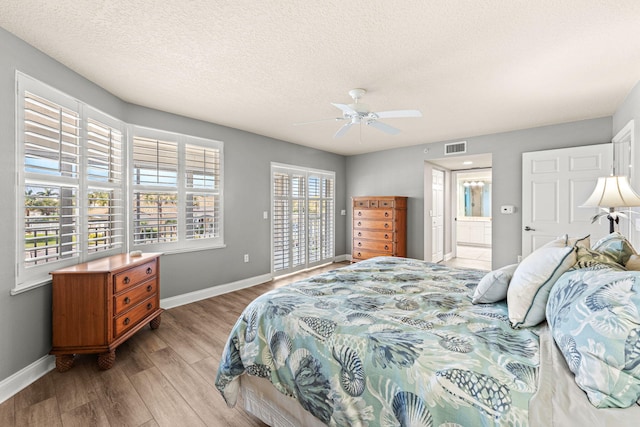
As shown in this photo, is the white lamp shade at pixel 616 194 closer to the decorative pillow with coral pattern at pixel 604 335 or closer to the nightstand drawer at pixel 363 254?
the decorative pillow with coral pattern at pixel 604 335

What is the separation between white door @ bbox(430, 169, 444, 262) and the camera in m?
6.07

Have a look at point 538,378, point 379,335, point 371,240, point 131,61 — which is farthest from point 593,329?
point 371,240

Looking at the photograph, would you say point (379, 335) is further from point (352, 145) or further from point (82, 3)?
point (352, 145)

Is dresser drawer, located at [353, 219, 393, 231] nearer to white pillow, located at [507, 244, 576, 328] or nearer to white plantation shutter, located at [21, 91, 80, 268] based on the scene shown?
white pillow, located at [507, 244, 576, 328]

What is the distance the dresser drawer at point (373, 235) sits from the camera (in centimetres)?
544

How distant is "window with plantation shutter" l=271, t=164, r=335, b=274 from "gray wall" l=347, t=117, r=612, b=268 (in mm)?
941

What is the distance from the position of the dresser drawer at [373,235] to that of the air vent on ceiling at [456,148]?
1.80 m

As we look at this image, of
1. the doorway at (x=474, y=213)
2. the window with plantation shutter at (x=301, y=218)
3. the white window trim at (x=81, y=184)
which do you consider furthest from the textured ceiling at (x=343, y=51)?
the doorway at (x=474, y=213)

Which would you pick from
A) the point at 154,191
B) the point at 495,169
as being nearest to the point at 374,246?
the point at 495,169

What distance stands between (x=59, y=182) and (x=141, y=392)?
5.92ft

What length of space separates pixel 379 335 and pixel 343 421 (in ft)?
1.28

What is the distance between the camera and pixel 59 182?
2395 mm

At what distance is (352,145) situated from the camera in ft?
Result: 18.4

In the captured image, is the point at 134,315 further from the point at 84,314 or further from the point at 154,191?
the point at 154,191
